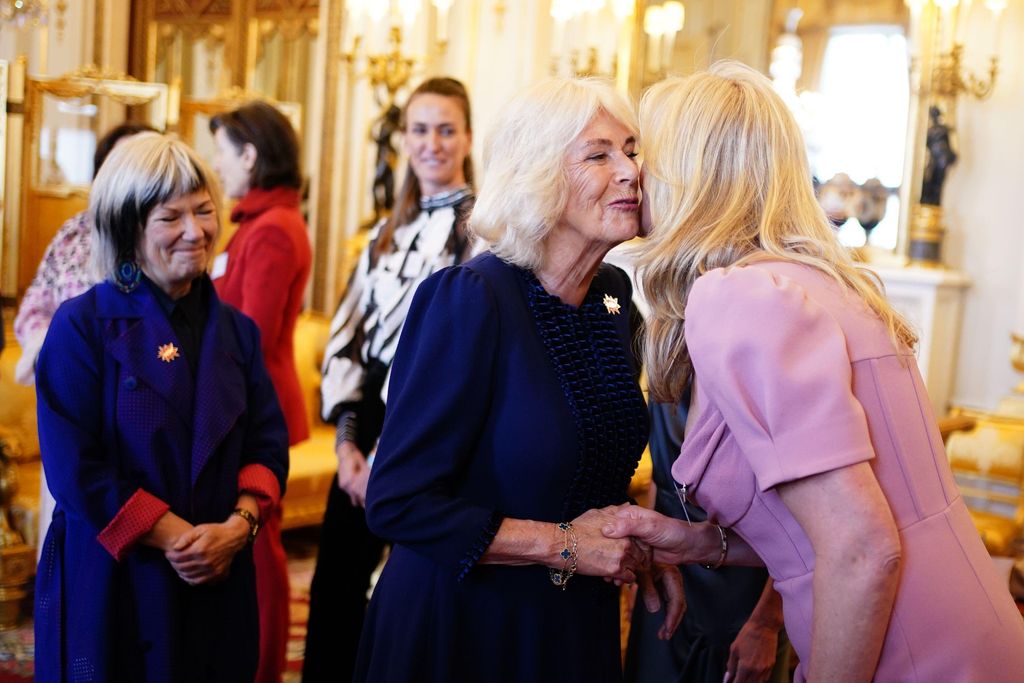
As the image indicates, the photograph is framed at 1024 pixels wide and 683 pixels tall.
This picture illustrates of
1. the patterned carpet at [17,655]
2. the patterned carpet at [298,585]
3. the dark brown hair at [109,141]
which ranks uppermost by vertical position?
the dark brown hair at [109,141]

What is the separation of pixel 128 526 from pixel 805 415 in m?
1.34

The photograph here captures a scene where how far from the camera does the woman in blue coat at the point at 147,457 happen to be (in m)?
2.10

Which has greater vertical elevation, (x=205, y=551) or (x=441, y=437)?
(x=441, y=437)

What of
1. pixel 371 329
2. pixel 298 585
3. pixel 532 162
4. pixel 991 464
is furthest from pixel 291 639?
pixel 991 464

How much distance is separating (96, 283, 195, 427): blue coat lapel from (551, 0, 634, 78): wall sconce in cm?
486

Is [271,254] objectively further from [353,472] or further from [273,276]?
[353,472]

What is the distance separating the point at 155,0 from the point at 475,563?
690 centimetres

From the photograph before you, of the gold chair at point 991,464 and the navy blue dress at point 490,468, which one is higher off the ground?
the navy blue dress at point 490,468

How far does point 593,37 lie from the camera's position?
682 cm

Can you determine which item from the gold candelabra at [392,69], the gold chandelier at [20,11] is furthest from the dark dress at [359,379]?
the gold candelabra at [392,69]

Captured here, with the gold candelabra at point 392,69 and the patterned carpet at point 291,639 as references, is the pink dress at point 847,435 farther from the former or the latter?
the gold candelabra at point 392,69

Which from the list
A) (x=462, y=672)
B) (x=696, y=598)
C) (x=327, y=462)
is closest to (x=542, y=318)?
(x=462, y=672)

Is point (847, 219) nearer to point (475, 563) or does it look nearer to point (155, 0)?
point (155, 0)

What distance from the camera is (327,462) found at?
5.02 meters
